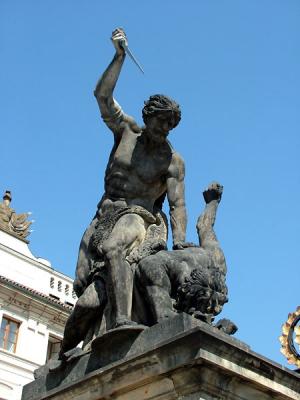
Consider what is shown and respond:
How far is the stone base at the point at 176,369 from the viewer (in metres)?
5.03

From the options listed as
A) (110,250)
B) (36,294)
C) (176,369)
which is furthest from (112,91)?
(36,294)

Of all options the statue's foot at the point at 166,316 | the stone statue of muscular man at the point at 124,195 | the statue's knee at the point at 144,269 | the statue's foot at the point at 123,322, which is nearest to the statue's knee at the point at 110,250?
the stone statue of muscular man at the point at 124,195

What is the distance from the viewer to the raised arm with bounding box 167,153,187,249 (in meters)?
6.86

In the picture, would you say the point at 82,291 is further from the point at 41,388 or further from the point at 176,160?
the point at 176,160

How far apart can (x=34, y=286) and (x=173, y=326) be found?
88.7 feet

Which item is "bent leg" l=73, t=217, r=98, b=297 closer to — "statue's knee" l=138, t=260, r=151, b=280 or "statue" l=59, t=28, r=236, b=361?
"statue" l=59, t=28, r=236, b=361

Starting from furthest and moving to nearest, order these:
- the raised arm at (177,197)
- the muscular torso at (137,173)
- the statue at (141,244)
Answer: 1. the muscular torso at (137,173)
2. the raised arm at (177,197)
3. the statue at (141,244)

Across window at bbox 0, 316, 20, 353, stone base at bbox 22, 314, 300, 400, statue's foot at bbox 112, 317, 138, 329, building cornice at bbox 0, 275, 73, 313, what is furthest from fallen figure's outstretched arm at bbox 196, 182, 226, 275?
window at bbox 0, 316, 20, 353

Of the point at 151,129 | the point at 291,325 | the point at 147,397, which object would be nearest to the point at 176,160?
the point at 151,129

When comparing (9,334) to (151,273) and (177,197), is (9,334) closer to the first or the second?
(177,197)

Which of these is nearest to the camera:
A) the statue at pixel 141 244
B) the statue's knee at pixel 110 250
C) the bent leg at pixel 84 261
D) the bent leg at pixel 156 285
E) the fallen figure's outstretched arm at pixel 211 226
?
the bent leg at pixel 156 285

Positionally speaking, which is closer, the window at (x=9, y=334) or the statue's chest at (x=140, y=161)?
the statue's chest at (x=140, y=161)

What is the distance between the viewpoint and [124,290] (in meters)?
6.07

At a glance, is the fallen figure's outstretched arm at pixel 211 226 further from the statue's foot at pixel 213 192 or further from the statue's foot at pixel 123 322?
the statue's foot at pixel 123 322
